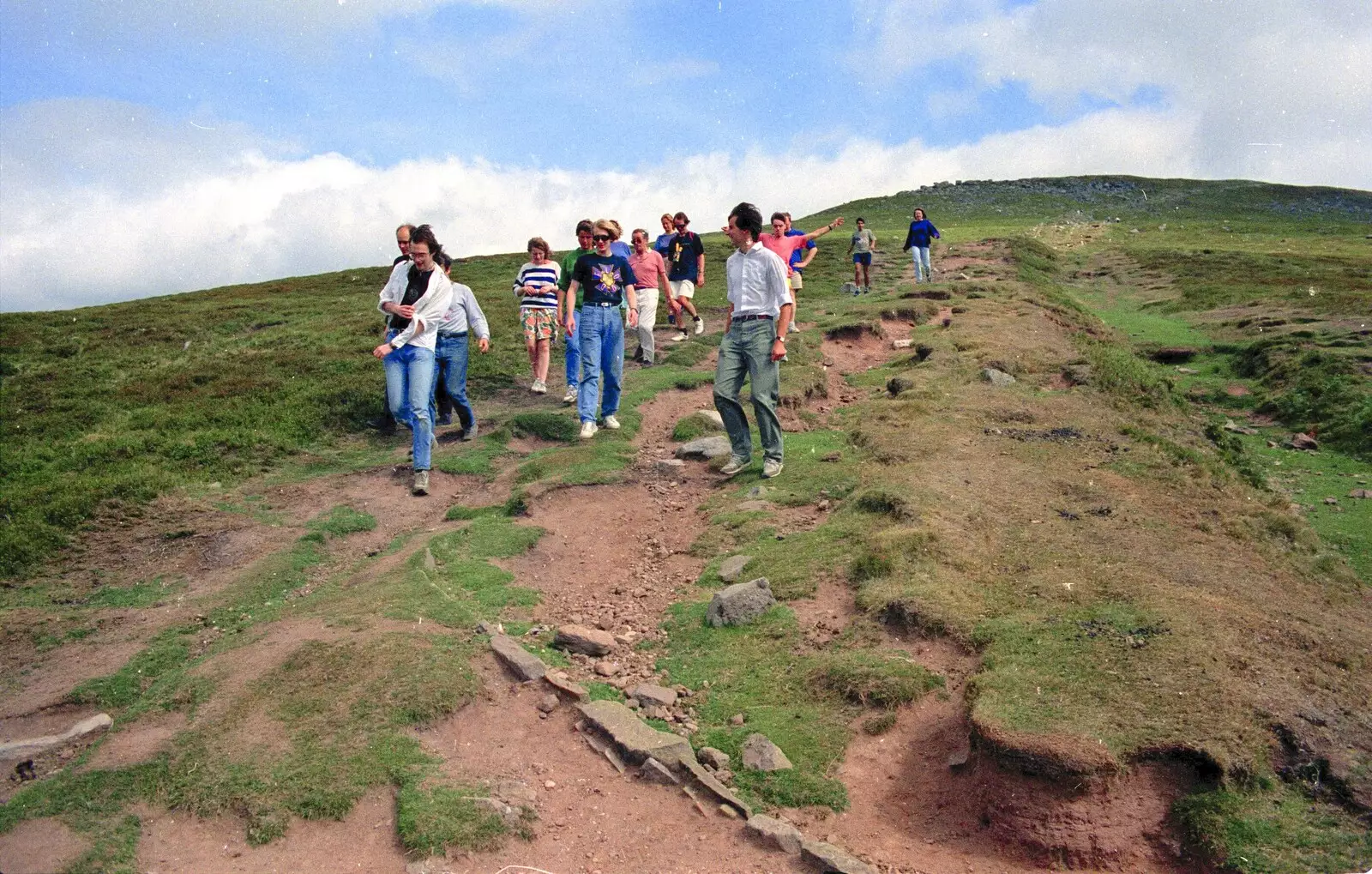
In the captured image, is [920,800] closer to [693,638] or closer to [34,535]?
[693,638]

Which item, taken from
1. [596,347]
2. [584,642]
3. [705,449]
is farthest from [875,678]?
[596,347]

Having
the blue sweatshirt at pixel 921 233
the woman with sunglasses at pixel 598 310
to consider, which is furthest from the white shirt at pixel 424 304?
the blue sweatshirt at pixel 921 233

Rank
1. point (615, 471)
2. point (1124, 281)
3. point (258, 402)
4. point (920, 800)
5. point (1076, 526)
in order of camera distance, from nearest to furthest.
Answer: point (920, 800) < point (1076, 526) < point (615, 471) < point (258, 402) < point (1124, 281)

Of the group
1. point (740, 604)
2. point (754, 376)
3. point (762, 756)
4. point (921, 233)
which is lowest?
point (762, 756)

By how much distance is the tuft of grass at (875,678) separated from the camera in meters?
5.85

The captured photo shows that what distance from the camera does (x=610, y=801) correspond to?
17.3 feet

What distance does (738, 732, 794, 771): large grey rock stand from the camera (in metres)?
5.43

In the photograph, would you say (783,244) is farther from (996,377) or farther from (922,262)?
(922,262)

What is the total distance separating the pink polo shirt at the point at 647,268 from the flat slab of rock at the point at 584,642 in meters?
10.4

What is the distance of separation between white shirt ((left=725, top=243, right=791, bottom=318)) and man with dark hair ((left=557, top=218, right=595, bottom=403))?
2.85 meters

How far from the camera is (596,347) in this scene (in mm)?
12406

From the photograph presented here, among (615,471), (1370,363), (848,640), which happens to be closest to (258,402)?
(615,471)

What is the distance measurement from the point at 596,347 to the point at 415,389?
2.60 meters

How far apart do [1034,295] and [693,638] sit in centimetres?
2095
